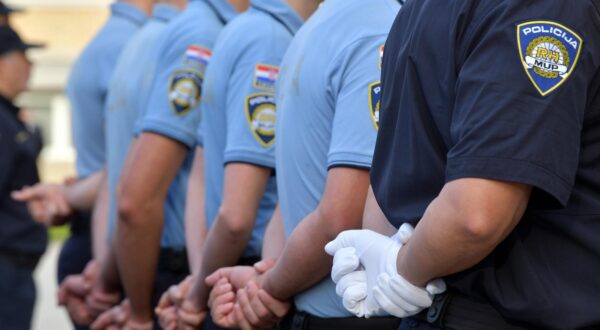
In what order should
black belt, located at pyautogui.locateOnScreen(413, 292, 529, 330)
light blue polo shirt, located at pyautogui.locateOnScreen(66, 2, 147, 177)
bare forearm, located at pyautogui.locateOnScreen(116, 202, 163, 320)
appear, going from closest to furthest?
black belt, located at pyautogui.locateOnScreen(413, 292, 529, 330), bare forearm, located at pyautogui.locateOnScreen(116, 202, 163, 320), light blue polo shirt, located at pyautogui.locateOnScreen(66, 2, 147, 177)

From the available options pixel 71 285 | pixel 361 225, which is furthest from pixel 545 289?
pixel 71 285

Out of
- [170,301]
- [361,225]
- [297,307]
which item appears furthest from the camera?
[170,301]

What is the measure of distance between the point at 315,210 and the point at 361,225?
131 mm

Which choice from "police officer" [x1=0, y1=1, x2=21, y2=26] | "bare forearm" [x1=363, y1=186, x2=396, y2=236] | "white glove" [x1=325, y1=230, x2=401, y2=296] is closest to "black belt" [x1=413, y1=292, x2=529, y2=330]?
"white glove" [x1=325, y1=230, x2=401, y2=296]

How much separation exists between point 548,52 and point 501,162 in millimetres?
199

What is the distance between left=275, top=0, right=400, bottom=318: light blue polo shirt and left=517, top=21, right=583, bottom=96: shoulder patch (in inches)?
28.7

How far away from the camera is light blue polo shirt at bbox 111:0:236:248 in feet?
12.1

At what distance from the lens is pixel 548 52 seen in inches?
73.0

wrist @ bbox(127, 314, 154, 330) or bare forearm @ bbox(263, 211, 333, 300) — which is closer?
bare forearm @ bbox(263, 211, 333, 300)

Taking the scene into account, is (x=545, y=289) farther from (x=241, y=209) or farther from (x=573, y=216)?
(x=241, y=209)

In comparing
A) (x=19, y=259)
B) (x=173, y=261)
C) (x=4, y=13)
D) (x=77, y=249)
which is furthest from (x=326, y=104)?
(x=4, y=13)

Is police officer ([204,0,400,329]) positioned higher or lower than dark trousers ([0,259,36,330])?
higher

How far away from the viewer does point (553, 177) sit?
186 centimetres

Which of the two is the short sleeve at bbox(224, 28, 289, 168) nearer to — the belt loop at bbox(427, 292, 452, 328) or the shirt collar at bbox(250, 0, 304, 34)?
the shirt collar at bbox(250, 0, 304, 34)
